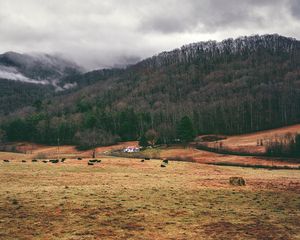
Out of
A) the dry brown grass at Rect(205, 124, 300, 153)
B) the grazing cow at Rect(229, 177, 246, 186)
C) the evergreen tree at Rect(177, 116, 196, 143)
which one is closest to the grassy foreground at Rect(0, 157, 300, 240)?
the grazing cow at Rect(229, 177, 246, 186)

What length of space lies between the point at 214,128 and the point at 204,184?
127m

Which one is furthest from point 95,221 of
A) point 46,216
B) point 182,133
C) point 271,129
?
point 271,129

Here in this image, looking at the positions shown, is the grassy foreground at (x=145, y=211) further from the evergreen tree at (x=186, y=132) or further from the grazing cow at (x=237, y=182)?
the evergreen tree at (x=186, y=132)

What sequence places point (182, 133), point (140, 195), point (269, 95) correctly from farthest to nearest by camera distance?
point (269, 95)
point (182, 133)
point (140, 195)

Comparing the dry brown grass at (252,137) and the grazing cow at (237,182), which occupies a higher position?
the dry brown grass at (252,137)

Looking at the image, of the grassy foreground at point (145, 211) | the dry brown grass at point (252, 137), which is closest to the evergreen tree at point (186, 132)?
the dry brown grass at point (252, 137)

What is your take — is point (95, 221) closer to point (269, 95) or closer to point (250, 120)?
point (250, 120)

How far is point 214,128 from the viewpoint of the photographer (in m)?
167

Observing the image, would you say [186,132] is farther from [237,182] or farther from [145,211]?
[145,211]

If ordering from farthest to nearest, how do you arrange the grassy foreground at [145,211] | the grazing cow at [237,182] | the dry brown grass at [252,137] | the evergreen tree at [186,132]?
the evergreen tree at [186,132] < the dry brown grass at [252,137] < the grazing cow at [237,182] < the grassy foreground at [145,211]

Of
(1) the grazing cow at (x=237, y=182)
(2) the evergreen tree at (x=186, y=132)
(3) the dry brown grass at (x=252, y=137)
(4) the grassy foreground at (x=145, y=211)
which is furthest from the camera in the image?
(2) the evergreen tree at (x=186, y=132)

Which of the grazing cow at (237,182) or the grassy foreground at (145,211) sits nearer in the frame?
the grassy foreground at (145,211)

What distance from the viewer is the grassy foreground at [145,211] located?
2209 cm

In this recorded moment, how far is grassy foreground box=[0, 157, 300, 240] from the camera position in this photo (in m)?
22.1
